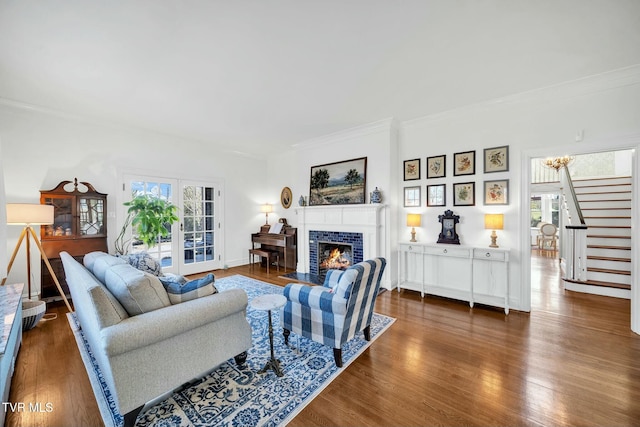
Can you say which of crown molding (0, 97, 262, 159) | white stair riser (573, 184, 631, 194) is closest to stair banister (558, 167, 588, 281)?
white stair riser (573, 184, 631, 194)

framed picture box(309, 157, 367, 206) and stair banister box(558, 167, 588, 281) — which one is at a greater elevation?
framed picture box(309, 157, 367, 206)

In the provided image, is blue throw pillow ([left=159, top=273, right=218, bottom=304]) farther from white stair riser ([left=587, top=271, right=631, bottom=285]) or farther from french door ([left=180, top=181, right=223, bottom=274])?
white stair riser ([left=587, top=271, right=631, bottom=285])

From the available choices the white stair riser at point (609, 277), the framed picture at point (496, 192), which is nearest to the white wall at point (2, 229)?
the framed picture at point (496, 192)

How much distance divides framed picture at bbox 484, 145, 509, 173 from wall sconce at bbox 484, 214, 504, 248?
652 mm

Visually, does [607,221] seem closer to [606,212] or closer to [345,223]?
[606,212]

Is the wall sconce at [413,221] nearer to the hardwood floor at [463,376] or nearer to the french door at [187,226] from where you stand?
the hardwood floor at [463,376]

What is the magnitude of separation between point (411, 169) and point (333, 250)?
214 cm

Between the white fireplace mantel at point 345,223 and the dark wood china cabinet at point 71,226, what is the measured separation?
131 inches

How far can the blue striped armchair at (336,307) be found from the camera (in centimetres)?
208

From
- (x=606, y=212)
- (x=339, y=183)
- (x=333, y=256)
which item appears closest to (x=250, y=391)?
(x=333, y=256)

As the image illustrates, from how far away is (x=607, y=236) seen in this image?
14.4ft

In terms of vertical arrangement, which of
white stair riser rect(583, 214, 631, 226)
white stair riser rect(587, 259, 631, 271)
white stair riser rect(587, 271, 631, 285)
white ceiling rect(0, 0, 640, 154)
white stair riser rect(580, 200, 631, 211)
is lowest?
white stair riser rect(587, 271, 631, 285)

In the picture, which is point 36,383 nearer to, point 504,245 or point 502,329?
point 502,329

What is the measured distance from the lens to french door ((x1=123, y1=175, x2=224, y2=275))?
4.73 meters
